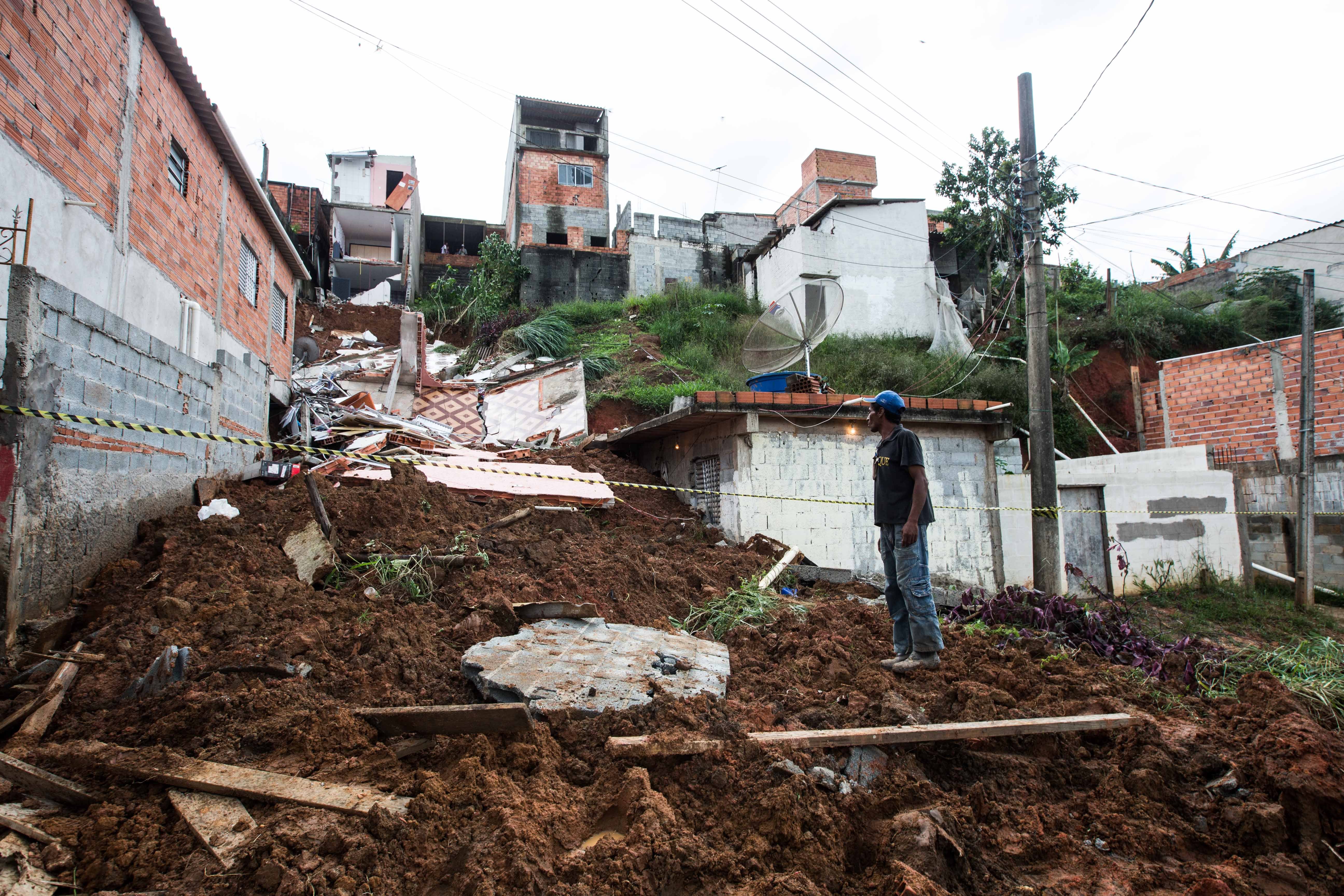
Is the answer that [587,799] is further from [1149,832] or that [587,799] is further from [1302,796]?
[1302,796]

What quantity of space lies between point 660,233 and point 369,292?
11041 millimetres

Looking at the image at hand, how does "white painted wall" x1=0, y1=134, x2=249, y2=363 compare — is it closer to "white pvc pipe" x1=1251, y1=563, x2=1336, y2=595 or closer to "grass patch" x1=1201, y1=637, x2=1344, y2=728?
"grass patch" x1=1201, y1=637, x2=1344, y2=728

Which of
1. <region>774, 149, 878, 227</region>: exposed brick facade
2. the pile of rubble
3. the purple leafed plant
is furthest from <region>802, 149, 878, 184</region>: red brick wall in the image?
the purple leafed plant

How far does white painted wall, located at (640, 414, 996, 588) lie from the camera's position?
28.6 feet

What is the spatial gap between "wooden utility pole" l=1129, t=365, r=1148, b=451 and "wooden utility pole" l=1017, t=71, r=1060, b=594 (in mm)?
9777

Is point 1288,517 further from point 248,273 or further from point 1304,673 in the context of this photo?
point 248,273

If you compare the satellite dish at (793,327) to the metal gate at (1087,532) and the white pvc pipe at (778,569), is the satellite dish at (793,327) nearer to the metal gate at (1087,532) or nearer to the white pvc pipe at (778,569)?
the white pvc pipe at (778,569)

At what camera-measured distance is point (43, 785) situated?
7.60 feet

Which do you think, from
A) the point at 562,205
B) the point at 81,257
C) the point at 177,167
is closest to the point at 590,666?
the point at 81,257

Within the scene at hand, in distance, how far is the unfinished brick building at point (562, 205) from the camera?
2447 centimetres

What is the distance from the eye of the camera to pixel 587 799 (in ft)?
8.56

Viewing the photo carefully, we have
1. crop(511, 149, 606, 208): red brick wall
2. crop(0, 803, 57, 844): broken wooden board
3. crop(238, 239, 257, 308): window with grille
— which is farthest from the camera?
crop(511, 149, 606, 208): red brick wall

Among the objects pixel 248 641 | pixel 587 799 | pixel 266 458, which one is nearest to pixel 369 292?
pixel 266 458

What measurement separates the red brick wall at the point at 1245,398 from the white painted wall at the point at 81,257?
57.2 ft
